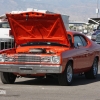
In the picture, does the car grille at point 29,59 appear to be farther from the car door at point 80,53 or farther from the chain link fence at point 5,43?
the chain link fence at point 5,43

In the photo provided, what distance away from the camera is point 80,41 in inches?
597

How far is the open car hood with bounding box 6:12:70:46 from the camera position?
13932 millimetres

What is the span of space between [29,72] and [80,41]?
2550 mm

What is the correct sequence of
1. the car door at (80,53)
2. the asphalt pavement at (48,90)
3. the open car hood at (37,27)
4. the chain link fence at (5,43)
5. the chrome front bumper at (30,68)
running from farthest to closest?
the chain link fence at (5,43)
the car door at (80,53)
the open car hood at (37,27)
the chrome front bumper at (30,68)
the asphalt pavement at (48,90)

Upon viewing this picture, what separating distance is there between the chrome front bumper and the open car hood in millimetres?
1339

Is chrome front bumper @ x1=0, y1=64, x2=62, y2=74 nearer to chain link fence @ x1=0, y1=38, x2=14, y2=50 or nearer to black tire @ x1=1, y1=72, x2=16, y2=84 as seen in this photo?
black tire @ x1=1, y1=72, x2=16, y2=84

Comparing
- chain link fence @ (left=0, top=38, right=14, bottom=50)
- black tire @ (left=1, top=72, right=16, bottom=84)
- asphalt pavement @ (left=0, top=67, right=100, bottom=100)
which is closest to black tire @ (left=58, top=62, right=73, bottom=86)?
asphalt pavement @ (left=0, top=67, right=100, bottom=100)

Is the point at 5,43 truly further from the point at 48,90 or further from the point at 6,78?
the point at 48,90

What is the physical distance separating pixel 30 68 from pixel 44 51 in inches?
37.9

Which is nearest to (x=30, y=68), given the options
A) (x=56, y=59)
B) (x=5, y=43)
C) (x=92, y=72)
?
(x=56, y=59)

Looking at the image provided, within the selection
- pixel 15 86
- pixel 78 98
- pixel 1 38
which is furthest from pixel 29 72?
pixel 1 38

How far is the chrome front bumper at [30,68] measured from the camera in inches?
516

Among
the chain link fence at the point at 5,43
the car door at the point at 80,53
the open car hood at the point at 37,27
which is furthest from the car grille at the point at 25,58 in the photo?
the chain link fence at the point at 5,43

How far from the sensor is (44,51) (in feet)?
46.1
